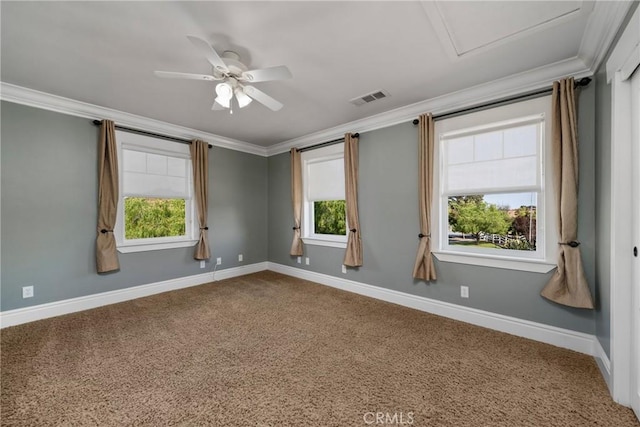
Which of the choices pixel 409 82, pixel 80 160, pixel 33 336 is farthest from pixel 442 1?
pixel 33 336

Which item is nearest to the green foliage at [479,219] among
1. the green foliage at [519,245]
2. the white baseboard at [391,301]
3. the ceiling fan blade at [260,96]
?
the green foliage at [519,245]

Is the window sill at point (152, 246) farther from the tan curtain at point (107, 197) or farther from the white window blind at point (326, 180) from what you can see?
the white window blind at point (326, 180)

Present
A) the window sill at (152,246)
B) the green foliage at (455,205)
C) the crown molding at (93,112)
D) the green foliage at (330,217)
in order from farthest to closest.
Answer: the green foliage at (330,217) < the window sill at (152,246) < the green foliage at (455,205) < the crown molding at (93,112)

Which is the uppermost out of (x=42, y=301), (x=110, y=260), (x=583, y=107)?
(x=583, y=107)

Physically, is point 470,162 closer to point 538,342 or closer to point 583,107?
point 583,107

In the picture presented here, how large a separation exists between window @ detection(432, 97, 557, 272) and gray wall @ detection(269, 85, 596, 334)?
0.20 meters

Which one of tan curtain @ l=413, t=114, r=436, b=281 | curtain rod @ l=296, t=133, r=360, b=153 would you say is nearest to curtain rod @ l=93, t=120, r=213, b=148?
curtain rod @ l=296, t=133, r=360, b=153

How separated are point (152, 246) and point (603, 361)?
5.06m

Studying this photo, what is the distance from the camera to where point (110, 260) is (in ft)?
11.1

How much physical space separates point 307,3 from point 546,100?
2383mm

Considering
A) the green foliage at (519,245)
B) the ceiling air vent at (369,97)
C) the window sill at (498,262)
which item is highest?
the ceiling air vent at (369,97)

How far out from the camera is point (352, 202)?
3896 millimetres

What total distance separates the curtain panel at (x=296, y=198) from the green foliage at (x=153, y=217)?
1844 mm

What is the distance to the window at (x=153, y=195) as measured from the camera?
3.64 m
